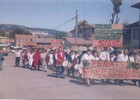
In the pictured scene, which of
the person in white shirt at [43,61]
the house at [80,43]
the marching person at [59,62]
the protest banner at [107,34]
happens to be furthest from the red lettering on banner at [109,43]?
the house at [80,43]

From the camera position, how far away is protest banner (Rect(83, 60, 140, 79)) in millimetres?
13516

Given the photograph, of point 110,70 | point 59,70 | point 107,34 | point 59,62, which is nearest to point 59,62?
point 59,62

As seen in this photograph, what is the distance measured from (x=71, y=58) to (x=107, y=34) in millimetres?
3538

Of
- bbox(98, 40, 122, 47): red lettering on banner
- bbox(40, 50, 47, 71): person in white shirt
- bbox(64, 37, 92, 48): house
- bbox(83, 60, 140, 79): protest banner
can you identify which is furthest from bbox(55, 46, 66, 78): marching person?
bbox(64, 37, 92, 48): house

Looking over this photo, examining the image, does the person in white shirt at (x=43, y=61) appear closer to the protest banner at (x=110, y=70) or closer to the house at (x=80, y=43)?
the protest banner at (x=110, y=70)

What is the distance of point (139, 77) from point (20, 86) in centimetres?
558

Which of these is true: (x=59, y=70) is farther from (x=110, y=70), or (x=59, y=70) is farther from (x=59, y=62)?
(x=110, y=70)

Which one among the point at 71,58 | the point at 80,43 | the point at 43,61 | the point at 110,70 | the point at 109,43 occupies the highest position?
the point at 80,43

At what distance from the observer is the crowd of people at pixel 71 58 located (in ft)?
48.8

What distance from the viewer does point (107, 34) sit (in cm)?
1490

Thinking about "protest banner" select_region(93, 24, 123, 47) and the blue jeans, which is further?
the blue jeans

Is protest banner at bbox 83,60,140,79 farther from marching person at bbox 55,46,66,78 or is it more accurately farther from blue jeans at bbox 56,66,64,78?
blue jeans at bbox 56,66,64,78

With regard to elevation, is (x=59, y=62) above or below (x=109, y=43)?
below

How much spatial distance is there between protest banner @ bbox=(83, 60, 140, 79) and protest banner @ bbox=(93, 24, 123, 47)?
55.5 inches
